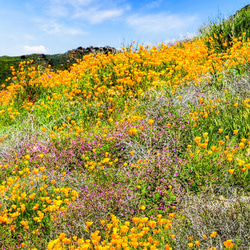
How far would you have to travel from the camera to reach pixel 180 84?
5.72 m

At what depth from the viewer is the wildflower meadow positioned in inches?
94.9

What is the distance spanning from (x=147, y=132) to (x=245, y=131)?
147 centimetres

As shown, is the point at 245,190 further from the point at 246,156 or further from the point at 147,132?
the point at 147,132

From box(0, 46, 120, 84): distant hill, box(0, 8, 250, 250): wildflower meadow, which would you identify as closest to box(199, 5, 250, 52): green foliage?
box(0, 8, 250, 250): wildflower meadow

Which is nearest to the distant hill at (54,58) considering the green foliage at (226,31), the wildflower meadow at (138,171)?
the green foliage at (226,31)

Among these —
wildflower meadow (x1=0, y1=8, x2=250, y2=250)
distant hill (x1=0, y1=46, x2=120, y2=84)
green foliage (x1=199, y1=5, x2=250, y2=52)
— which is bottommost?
Result: wildflower meadow (x1=0, y1=8, x2=250, y2=250)

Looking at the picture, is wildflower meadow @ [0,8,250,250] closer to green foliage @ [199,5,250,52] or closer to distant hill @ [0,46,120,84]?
green foliage @ [199,5,250,52]

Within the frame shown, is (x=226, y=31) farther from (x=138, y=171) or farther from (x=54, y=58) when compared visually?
(x=54, y=58)

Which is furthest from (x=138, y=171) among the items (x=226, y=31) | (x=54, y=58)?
(x=54, y=58)

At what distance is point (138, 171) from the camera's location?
11.5 feet

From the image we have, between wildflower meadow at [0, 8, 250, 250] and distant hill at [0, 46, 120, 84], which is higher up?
distant hill at [0, 46, 120, 84]

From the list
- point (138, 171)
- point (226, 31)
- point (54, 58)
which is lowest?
point (138, 171)

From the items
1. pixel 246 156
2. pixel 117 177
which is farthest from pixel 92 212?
pixel 246 156

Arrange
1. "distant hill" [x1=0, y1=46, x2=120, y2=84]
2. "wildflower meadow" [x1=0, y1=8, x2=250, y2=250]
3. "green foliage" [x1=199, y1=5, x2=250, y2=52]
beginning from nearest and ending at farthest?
"wildflower meadow" [x1=0, y1=8, x2=250, y2=250], "green foliage" [x1=199, y1=5, x2=250, y2=52], "distant hill" [x1=0, y1=46, x2=120, y2=84]
